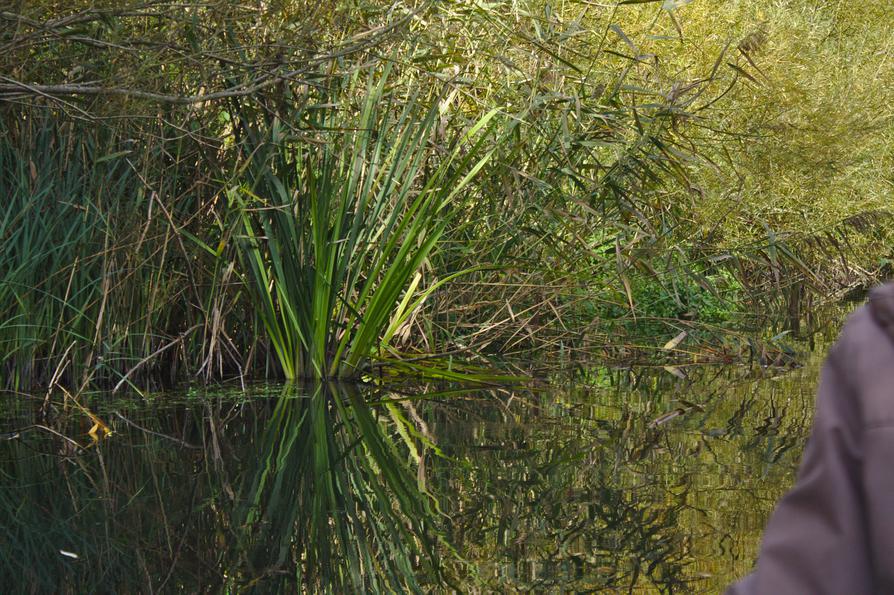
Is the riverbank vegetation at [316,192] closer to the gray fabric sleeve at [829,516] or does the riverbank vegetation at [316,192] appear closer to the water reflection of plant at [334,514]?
the water reflection of plant at [334,514]

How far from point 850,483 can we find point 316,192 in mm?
5019

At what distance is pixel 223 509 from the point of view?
11.3ft

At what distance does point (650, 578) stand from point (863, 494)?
2029mm

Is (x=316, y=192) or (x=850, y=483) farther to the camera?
(x=316, y=192)

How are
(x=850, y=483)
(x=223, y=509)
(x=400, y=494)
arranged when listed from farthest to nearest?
(x=400, y=494)
(x=223, y=509)
(x=850, y=483)

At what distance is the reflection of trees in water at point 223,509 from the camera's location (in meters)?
2.82

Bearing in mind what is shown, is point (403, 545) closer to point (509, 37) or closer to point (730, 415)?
point (730, 415)

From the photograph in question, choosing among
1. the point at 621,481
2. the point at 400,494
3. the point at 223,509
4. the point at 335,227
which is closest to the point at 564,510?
the point at 621,481

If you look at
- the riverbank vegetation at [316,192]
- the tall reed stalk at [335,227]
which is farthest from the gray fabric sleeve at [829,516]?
the tall reed stalk at [335,227]

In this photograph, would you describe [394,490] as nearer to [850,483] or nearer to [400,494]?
[400,494]

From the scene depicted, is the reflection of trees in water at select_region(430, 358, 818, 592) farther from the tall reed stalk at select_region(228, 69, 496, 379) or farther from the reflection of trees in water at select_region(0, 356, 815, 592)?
the tall reed stalk at select_region(228, 69, 496, 379)

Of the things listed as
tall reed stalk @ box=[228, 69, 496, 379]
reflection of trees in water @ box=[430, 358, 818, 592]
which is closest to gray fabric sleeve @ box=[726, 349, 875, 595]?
reflection of trees in water @ box=[430, 358, 818, 592]

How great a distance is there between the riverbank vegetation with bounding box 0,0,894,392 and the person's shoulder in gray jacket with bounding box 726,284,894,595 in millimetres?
3488

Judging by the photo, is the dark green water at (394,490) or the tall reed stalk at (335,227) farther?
the tall reed stalk at (335,227)
